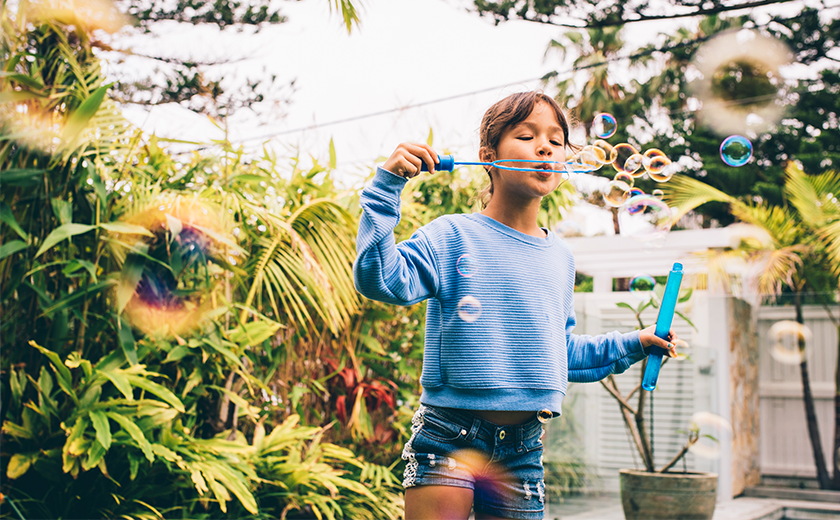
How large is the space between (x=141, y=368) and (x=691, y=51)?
15122mm

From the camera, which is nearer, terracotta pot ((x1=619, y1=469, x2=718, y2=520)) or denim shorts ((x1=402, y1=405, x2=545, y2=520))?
denim shorts ((x1=402, y1=405, x2=545, y2=520))

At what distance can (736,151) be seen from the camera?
102 inches

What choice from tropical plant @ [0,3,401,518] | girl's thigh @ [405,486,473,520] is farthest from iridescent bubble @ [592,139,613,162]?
tropical plant @ [0,3,401,518]

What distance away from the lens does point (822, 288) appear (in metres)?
7.97

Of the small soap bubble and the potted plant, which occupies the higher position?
the small soap bubble

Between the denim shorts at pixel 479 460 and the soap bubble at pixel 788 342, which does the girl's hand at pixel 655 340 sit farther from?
the soap bubble at pixel 788 342

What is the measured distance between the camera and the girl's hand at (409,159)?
119 cm

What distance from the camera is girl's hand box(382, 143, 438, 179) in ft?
3.89

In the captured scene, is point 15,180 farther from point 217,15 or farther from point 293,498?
point 217,15

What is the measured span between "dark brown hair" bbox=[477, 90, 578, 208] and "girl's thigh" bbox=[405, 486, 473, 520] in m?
0.63

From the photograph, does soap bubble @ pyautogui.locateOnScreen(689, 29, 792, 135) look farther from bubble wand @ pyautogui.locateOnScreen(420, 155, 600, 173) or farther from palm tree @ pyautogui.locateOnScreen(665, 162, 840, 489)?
bubble wand @ pyautogui.locateOnScreen(420, 155, 600, 173)

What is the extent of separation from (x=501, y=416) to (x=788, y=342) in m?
8.32

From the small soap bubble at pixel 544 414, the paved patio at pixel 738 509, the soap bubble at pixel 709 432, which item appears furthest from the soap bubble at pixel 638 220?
the soap bubble at pixel 709 432

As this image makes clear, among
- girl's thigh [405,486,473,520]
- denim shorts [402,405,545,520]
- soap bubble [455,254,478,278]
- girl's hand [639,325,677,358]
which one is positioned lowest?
girl's thigh [405,486,473,520]
